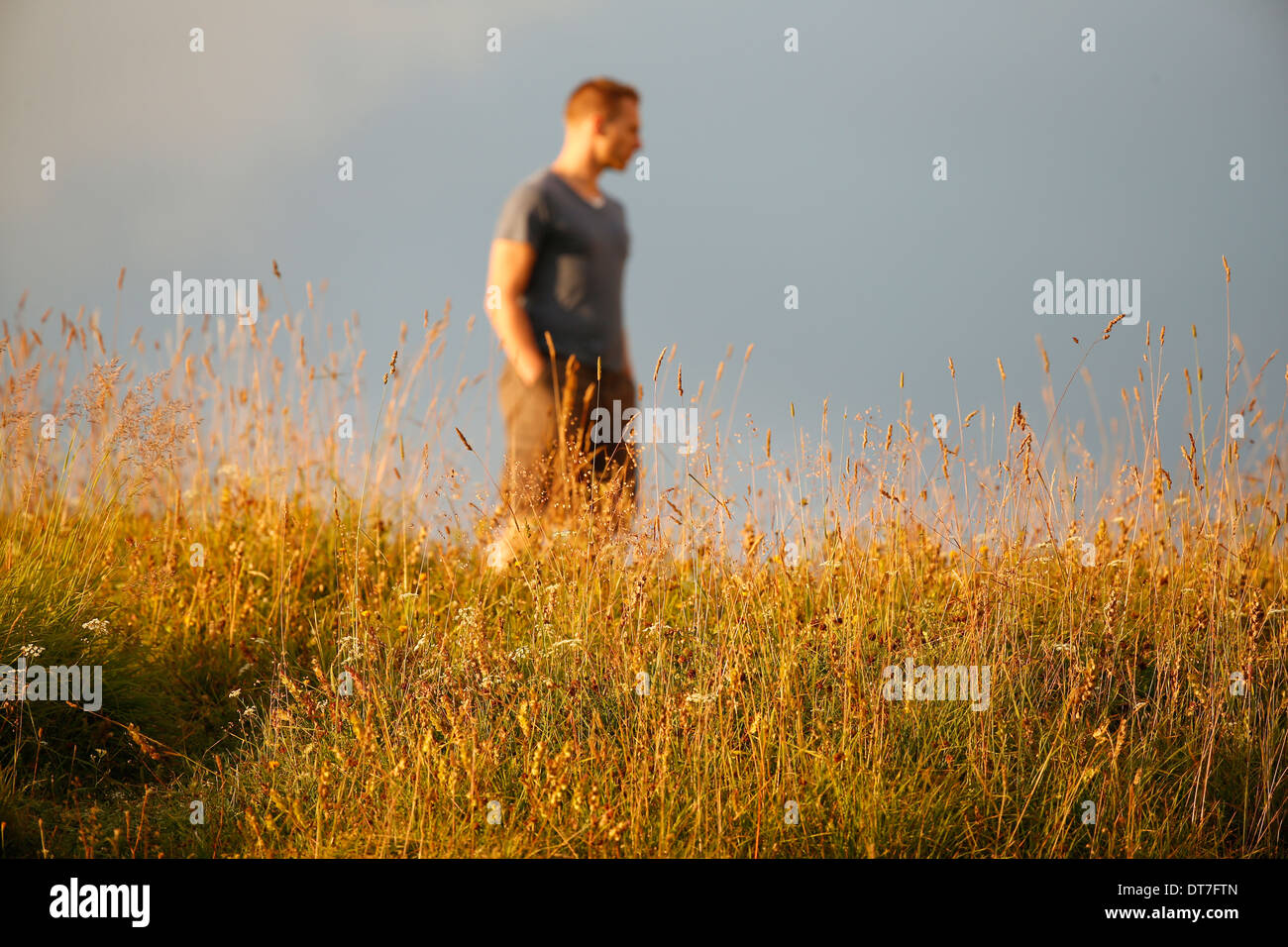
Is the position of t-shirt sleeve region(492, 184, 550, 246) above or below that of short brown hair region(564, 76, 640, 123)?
below

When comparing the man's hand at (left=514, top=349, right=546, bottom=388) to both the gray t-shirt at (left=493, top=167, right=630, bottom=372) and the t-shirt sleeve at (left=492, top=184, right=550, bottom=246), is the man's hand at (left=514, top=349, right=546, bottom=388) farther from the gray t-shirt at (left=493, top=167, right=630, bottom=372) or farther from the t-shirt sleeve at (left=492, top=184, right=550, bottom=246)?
the t-shirt sleeve at (left=492, top=184, right=550, bottom=246)

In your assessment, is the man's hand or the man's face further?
the man's face

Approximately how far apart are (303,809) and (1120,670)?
2.73 metres

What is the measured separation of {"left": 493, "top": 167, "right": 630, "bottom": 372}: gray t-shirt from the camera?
4.54 meters

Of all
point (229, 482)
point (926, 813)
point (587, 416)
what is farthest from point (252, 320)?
point (926, 813)

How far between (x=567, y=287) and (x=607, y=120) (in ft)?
2.64

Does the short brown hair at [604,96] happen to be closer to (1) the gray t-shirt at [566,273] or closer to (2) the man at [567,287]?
(2) the man at [567,287]

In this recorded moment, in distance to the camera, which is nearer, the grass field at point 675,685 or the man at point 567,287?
the grass field at point 675,685

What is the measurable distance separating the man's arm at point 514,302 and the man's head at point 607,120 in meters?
0.60

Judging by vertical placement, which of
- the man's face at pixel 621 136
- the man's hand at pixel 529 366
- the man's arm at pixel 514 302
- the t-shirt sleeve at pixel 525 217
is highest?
the man's face at pixel 621 136

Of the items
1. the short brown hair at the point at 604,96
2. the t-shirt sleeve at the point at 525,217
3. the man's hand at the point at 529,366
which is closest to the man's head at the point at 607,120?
the short brown hair at the point at 604,96

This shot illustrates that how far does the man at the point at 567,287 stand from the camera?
14.8ft

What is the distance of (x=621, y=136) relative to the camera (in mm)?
4641

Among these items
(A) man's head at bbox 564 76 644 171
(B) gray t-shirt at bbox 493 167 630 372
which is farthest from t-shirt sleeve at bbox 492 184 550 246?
(A) man's head at bbox 564 76 644 171
